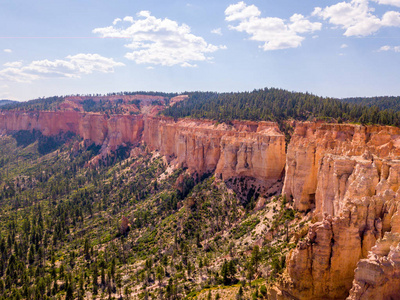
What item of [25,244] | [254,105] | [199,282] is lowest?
[25,244]

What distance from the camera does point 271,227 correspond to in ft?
154

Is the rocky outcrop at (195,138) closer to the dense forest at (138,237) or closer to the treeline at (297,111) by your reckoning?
the dense forest at (138,237)

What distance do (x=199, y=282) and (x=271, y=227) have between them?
13.0 m

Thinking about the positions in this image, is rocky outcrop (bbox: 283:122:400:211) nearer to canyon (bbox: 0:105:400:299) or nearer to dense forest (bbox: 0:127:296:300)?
canyon (bbox: 0:105:400:299)

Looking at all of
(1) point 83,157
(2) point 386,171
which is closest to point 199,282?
(2) point 386,171

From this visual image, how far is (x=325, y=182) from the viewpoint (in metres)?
34.8

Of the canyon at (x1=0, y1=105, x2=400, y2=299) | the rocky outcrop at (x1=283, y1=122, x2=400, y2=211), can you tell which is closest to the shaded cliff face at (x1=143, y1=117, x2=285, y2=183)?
the canyon at (x1=0, y1=105, x2=400, y2=299)

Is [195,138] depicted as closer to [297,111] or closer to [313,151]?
[297,111]

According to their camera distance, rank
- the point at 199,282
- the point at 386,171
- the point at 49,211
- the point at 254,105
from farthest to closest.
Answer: the point at 254,105
the point at 49,211
the point at 199,282
the point at 386,171

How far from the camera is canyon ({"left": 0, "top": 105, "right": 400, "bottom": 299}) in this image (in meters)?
21.4

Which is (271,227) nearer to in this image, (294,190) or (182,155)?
(294,190)

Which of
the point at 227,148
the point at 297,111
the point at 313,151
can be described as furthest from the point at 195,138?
the point at 313,151

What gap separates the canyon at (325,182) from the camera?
70.3ft

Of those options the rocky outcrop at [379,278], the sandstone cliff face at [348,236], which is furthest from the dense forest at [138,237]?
the rocky outcrop at [379,278]
